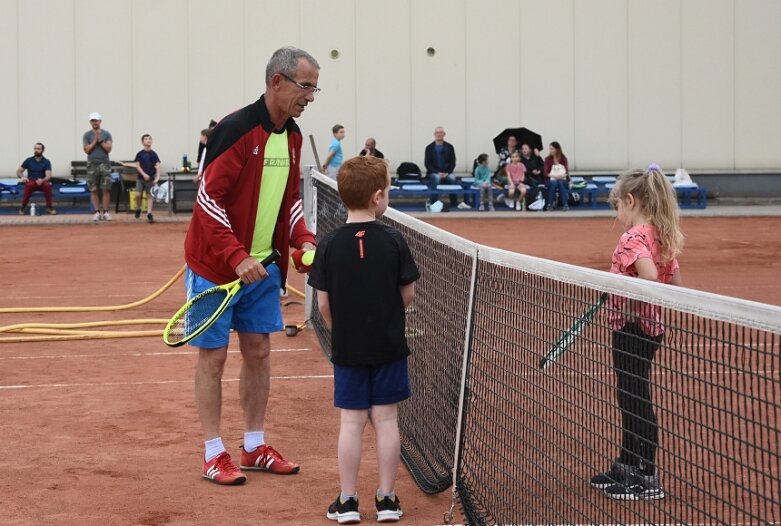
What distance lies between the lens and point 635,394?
482 centimetres

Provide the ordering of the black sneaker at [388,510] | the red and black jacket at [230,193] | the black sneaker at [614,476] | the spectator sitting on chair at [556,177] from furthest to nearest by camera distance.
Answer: the spectator sitting on chair at [556,177] < the red and black jacket at [230,193] < the black sneaker at [388,510] < the black sneaker at [614,476]

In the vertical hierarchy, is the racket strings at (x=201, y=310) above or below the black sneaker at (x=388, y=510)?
above

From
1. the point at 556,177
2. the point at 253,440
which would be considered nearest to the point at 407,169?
the point at 556,177

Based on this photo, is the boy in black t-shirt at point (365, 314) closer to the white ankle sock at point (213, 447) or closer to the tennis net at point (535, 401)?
the tennis net at point (535, 401)

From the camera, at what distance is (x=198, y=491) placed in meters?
6.08

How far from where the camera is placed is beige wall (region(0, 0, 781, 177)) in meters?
30.8

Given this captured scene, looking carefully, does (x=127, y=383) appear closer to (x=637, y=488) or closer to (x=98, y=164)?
(x=637, y=488)

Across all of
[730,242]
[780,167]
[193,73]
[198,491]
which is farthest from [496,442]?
[780,167]

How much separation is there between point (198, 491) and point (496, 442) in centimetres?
155

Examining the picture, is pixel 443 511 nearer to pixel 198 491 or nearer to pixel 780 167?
pixel 198 491

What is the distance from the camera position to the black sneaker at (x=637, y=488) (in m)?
4.52

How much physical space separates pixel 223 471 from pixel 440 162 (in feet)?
77.2

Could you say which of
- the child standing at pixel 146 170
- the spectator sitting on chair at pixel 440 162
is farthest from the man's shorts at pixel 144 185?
the spectator sitting on chair at pixel 440 162

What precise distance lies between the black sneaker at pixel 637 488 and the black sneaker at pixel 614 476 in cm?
2
